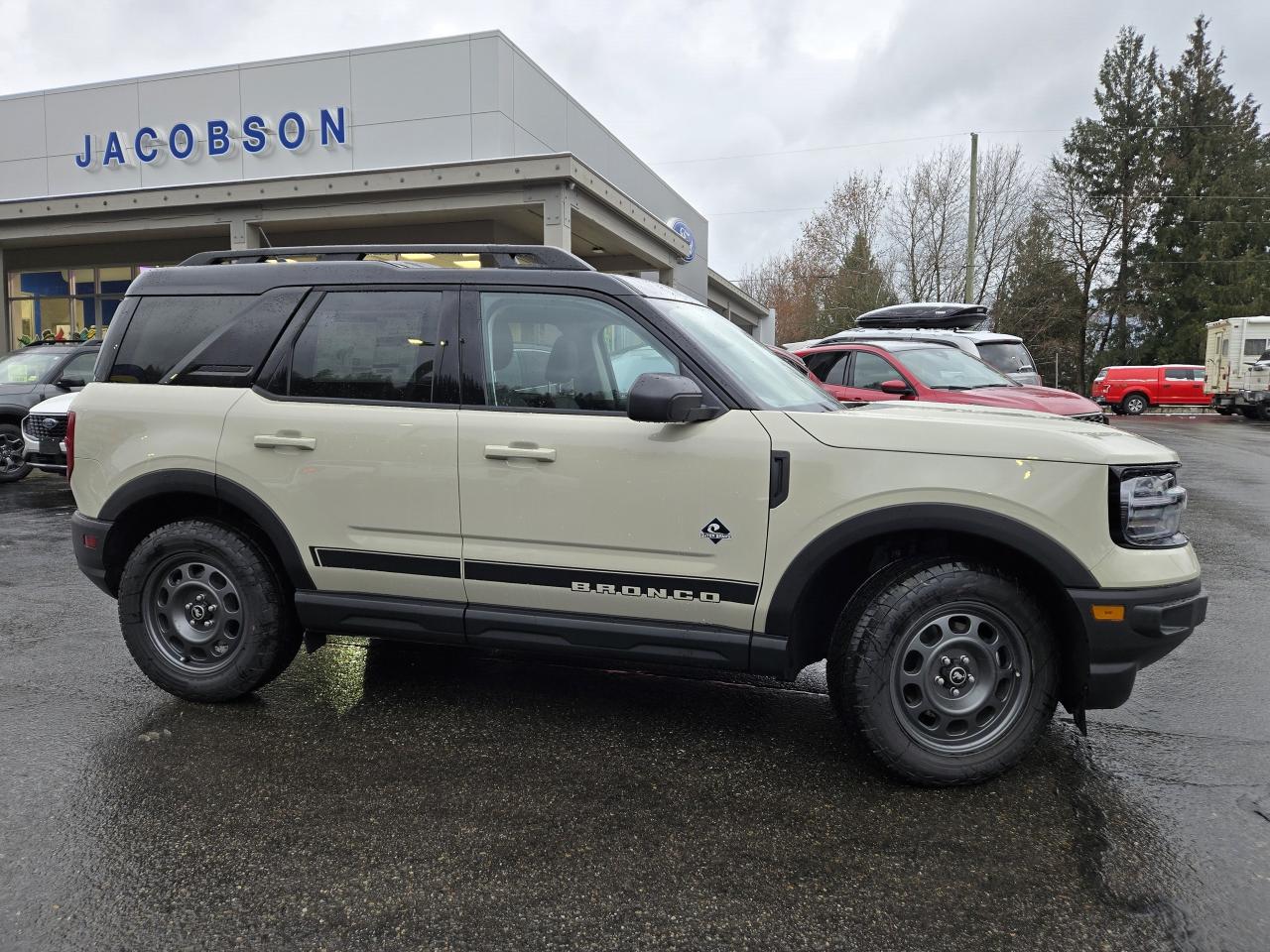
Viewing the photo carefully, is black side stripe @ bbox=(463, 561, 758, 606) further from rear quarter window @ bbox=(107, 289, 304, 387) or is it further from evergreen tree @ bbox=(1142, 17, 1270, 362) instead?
evergreen tree @ bbox=(1142, 17, 1270, 362)

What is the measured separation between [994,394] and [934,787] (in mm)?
6992

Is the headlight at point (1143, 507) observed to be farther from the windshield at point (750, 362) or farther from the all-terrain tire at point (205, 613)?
the all-terrain tire at point (205, 613)

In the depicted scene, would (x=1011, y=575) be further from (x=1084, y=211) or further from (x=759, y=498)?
(x=1084, y=211)

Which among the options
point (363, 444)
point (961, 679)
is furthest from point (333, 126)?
point (961, 679)

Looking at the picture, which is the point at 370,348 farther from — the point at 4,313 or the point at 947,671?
the point at 4,313

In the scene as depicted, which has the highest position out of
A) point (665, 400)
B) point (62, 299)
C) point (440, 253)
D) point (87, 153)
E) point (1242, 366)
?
point (87, 153)

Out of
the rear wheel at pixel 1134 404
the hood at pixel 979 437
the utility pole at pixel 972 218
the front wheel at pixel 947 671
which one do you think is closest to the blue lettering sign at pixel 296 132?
the hood at pixel 979 437

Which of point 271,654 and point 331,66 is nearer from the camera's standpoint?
point 271,654

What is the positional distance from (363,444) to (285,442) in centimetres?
37

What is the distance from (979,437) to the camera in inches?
124

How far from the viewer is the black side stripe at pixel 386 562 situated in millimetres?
3646

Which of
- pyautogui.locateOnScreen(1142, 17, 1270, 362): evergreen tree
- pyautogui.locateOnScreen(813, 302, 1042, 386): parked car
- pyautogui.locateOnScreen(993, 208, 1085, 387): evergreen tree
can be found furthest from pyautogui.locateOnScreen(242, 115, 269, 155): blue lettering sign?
pyautogui.locateOnScreen(1142, 17, 1270, 362): evergreen tree

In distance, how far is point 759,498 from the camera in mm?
3266

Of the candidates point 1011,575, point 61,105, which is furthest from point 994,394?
point 61,105
